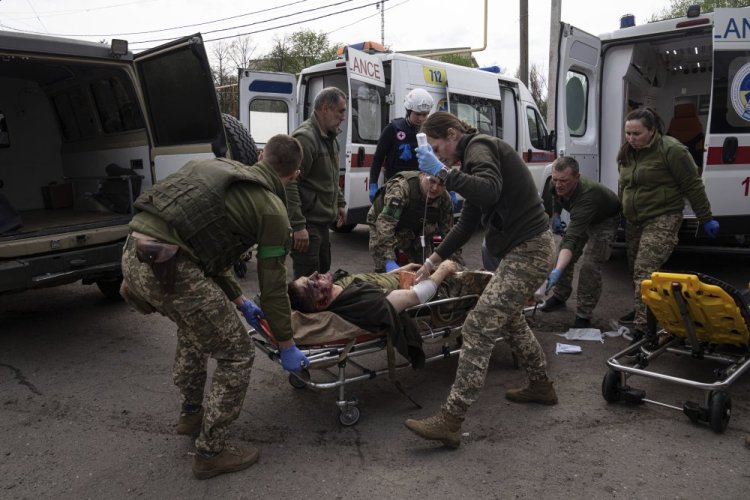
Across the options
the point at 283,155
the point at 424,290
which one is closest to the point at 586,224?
the point at 424,290

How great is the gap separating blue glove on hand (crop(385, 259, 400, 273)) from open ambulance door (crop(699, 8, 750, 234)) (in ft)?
10.3

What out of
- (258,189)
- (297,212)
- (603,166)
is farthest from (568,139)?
(258,189)

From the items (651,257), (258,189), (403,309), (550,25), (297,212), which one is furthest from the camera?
(550,25)

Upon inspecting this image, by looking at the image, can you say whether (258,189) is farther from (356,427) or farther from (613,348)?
(613,348)

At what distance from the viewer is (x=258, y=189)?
2664mm

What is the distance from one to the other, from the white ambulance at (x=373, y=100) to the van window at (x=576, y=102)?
2141 mm

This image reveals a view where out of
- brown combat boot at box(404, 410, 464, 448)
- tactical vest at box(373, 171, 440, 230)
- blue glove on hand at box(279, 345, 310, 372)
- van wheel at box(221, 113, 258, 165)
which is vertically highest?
van wheel at box(221, 113, 258, 165)

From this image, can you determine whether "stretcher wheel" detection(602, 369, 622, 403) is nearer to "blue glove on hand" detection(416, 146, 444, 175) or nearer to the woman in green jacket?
the woman in green jacket

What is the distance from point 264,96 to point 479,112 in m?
3.38

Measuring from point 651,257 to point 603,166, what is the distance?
232 centimetres

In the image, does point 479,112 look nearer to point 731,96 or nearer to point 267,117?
point 267,117

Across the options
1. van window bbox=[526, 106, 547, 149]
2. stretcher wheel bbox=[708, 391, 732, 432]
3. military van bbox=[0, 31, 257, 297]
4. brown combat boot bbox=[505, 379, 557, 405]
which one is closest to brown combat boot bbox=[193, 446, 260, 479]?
brown combat boot bbox=[505, 379, 557, 405]

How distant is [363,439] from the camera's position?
10.5 ft

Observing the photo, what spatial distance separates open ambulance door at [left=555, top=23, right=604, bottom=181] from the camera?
5.66 metres
